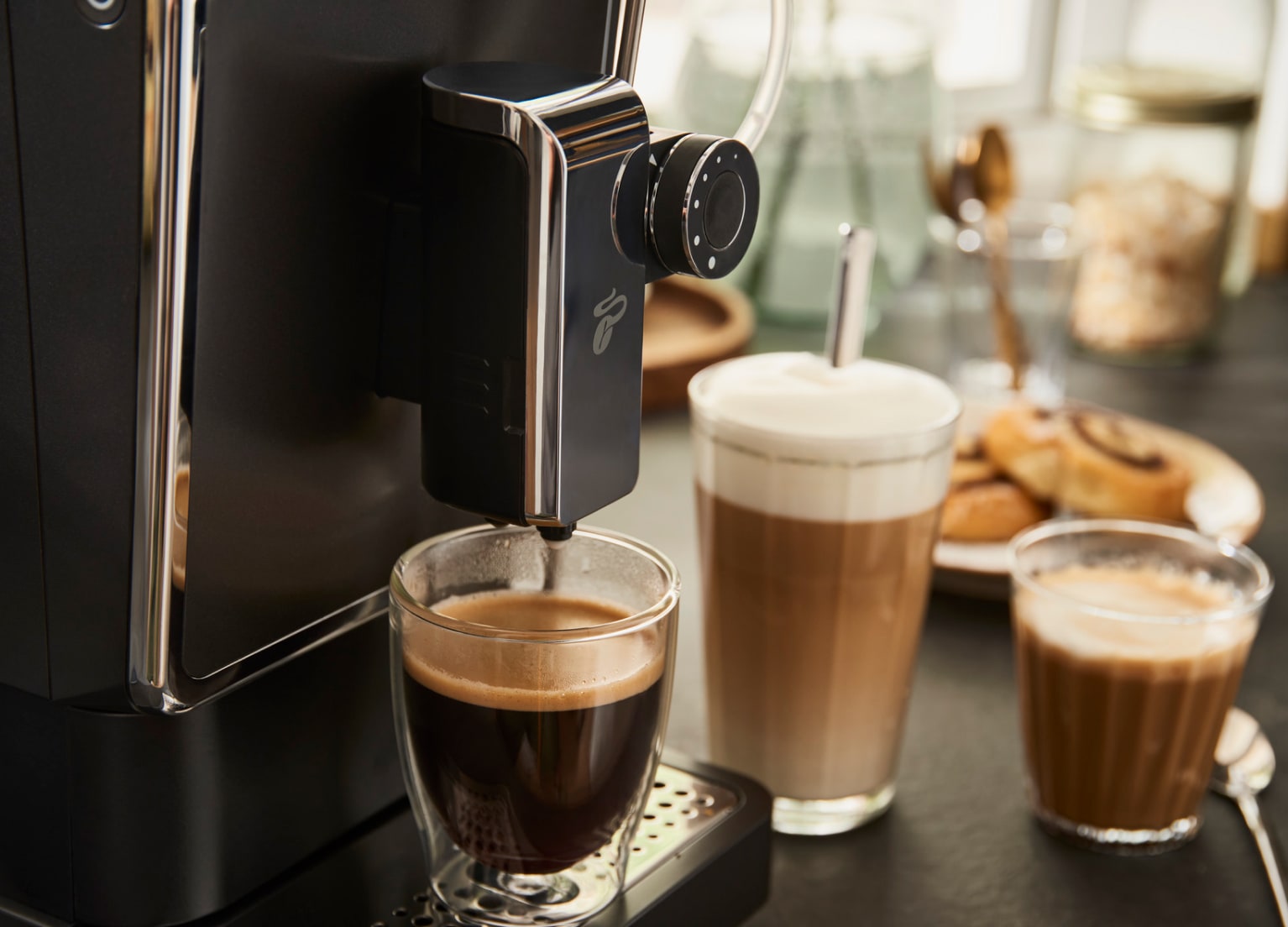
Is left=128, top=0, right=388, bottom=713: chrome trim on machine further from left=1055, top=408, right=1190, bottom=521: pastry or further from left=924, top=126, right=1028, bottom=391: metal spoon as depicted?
left=924, top=126, right=1028, bottom=391: metal spoon

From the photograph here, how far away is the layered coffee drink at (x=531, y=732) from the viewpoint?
44 centimetres

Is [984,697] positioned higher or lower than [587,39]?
lower

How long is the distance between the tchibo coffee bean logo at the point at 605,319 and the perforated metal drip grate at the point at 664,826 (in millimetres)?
184

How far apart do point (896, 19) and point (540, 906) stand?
82 cm

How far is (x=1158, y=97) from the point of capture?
1141 millimetres

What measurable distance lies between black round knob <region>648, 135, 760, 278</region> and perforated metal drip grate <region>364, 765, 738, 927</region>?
195 mm

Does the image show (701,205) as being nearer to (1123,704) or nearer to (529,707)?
(529,707)

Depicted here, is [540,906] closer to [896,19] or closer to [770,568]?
[770,568]

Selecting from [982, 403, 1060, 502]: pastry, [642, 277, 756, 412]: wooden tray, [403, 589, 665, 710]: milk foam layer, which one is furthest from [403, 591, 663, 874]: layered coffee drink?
[642, 277, 756, 412]: wooden tray

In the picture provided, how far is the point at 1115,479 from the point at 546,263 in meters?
0.53

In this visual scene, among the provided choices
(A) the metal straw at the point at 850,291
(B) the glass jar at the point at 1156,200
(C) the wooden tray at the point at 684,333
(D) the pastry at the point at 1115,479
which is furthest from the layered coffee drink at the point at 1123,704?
(B) the glass jar at the point at 1156,200

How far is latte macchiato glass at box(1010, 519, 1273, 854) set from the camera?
580 millimetres

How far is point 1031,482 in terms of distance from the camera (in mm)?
837

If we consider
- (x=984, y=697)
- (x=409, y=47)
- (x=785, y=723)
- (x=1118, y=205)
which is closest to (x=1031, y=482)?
(x=984, y=697)
